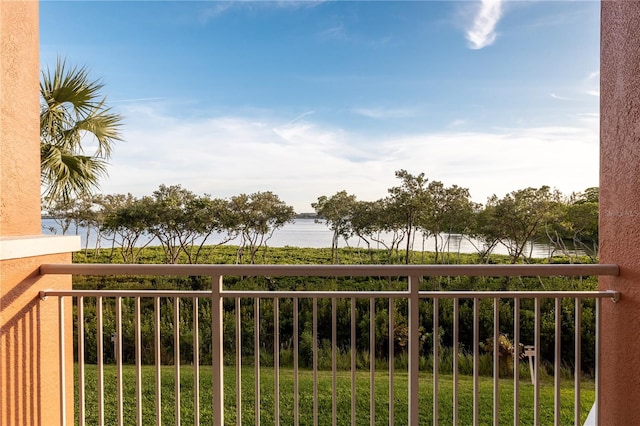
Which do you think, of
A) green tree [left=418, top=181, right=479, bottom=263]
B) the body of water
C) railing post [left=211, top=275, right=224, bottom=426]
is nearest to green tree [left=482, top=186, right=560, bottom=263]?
the body of water

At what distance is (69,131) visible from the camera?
371 cm

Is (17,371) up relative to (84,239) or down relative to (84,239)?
down

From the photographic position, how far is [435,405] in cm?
193

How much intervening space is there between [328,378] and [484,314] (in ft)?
6.95

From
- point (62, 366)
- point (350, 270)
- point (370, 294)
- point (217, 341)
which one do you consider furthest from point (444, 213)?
point (62, 366)

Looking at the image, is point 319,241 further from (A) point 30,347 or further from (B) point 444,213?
(A) point 30,347

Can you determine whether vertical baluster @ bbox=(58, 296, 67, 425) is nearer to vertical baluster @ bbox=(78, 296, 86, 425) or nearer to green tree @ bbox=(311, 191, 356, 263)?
vertical baluster @ bbox=(78, 296, 86, 425)

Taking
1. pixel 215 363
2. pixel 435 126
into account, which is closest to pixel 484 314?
pixel 435 126

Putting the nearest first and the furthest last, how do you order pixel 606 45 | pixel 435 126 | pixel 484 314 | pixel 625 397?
pixel 625 397, pixel 606 45, pixel 484 314, pixel 435 126

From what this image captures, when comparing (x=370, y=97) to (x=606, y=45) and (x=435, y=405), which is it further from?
(x=435, y=405)

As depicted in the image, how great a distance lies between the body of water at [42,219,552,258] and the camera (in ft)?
14.6

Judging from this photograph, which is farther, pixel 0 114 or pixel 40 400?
pixel 40 400

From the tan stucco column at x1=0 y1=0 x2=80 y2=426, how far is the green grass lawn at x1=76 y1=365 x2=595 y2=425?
2.09m

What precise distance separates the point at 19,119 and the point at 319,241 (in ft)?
9.89
